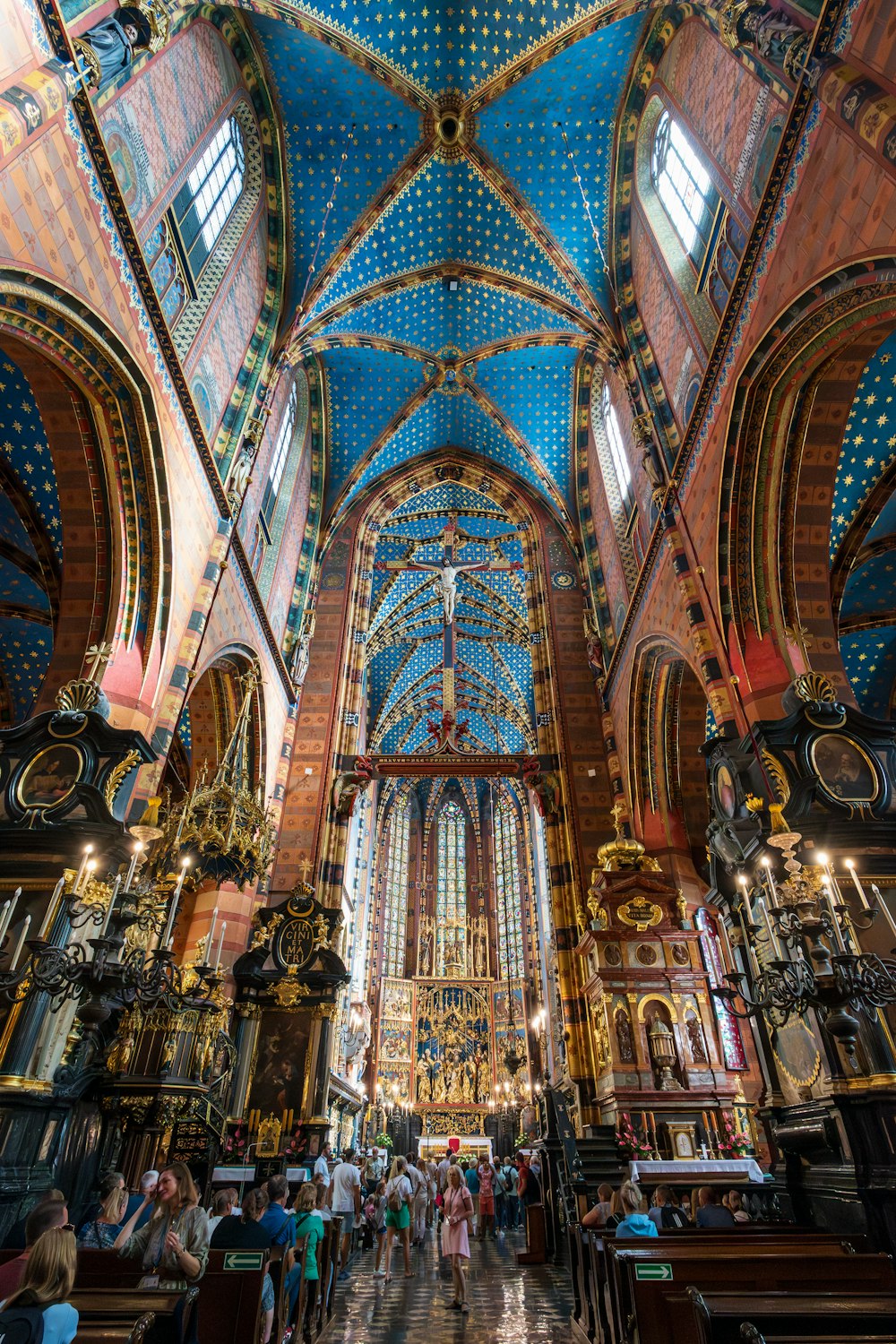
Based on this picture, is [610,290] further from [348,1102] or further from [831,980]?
[348,1102]

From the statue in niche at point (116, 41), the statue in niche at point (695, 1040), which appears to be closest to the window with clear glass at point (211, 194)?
the statue in niche at point (116, 41)

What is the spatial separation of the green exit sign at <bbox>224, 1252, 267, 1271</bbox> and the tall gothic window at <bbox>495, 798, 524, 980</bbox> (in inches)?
1168

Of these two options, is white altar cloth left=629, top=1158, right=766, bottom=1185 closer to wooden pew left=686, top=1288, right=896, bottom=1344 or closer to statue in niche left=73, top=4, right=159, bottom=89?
wooden pew left=686, top=1288, right=896, bottom=1344

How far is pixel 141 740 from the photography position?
8.36 metres

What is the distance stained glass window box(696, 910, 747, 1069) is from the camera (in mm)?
12266

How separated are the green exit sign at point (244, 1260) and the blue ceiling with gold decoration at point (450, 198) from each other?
1485cm

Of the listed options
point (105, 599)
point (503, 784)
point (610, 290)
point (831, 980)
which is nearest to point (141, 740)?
point (105, 599)

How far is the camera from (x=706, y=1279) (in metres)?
4.05

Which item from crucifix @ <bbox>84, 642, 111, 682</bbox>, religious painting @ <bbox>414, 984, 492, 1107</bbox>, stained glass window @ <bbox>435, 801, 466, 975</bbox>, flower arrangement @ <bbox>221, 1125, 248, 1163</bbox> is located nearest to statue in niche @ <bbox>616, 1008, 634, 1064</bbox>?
flower arrangement @ <bbox>221, 1125, 248, 1163</bbox>

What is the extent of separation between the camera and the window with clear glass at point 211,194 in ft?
36.2

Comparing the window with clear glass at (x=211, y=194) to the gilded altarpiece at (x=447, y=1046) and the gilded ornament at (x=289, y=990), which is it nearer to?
the gilded ornament at (x=289, y=990)

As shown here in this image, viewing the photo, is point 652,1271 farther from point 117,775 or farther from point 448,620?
point 448,620

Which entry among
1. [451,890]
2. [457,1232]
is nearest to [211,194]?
[457,1232]

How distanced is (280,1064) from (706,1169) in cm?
762
